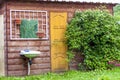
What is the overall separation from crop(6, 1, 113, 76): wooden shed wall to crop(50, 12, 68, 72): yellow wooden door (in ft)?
0.63

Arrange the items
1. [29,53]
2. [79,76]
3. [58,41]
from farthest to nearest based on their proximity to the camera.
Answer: [58,41], [29,53], [79,76]

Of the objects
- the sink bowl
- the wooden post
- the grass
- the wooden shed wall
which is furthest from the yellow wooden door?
the wooden post

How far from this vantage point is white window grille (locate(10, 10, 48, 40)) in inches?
499

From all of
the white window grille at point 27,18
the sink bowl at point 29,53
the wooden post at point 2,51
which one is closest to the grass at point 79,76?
the sink bowl at point 29,53

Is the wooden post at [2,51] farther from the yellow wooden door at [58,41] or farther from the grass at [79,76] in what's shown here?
the yellow wooden door at [58,41]

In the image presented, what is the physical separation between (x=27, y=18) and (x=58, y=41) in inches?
59.3

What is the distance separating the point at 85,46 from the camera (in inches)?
524

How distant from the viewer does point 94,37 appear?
13297mm

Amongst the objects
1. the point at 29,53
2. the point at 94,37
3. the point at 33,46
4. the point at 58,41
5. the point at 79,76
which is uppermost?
the point at 94,37

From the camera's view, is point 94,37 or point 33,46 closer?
point 33,46

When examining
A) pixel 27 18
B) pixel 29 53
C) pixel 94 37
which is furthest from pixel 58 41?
pixel 29 53

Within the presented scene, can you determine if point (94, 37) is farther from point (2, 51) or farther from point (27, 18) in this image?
point (2, 51)

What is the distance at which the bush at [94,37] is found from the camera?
13227 millimetres

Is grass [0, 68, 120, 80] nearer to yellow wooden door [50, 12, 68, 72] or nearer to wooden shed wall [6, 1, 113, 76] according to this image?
wooden shed wall [6, 1, 113, 76]
